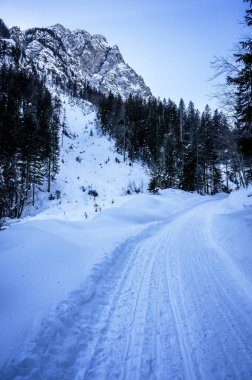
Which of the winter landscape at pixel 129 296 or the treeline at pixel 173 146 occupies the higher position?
the treeline at pixel 173 146

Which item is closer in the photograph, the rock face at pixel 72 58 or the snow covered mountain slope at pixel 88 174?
the snow covered mountain slope at pixel 88 174

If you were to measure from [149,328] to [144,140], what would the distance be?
5500 cm

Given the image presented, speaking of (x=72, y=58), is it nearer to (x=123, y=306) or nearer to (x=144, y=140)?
(x=144, y=140)

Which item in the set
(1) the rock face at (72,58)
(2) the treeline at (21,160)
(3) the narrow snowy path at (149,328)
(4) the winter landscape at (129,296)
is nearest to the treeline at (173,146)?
(2) the treeline at (21,160)

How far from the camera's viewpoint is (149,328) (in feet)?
13.5

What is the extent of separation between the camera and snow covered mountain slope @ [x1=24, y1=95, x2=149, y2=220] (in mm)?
29611

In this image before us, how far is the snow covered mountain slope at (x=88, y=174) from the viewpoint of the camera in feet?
97.1

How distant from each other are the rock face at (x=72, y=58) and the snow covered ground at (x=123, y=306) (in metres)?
100

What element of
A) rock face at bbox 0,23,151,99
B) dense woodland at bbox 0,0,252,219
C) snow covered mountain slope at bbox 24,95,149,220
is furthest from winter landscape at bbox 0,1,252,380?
rock face at bbox 0,23,151,99

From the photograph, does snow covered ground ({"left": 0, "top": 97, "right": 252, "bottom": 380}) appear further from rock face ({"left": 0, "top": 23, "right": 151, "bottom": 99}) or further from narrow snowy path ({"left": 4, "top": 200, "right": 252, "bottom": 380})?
rock face ({"left": 0, "top": 23, "right": 151, "bottom": 99})

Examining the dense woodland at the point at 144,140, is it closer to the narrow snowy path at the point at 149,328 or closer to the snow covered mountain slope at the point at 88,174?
the snow covered mountain slope at the point at 88,174

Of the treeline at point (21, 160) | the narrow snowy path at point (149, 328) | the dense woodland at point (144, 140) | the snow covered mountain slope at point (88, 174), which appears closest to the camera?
the narrow snowy path at point (149, 328)

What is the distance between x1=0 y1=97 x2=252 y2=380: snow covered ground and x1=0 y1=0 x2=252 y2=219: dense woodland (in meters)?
7.88

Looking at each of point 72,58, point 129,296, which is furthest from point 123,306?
point 72,58
